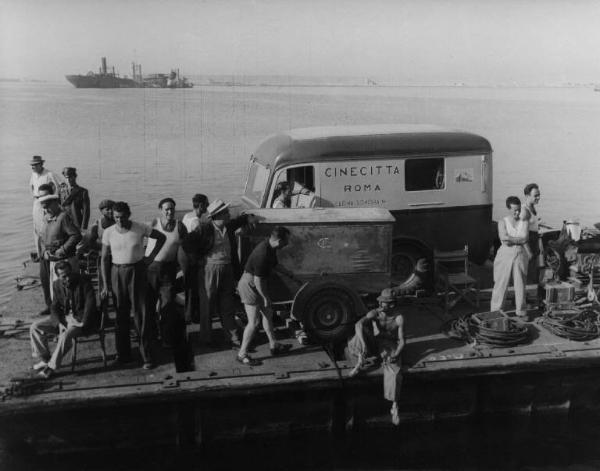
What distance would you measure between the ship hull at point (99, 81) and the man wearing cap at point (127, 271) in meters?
121

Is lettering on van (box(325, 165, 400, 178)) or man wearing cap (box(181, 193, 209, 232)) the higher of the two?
lettering on van (box(325, 165, 400, 178))

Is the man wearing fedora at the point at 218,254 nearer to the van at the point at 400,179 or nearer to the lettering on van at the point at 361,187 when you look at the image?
the van at the point at 400,179

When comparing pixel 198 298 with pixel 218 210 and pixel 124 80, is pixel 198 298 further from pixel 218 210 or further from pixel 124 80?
pixel 124 80

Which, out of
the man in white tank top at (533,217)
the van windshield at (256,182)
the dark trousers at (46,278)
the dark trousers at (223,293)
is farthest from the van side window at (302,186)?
the dark trousers at (46,278)

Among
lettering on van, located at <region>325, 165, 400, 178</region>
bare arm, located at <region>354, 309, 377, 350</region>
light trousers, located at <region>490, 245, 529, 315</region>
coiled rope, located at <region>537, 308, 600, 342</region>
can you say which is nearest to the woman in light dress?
light trousers, located at <region>490, 245, 529, 315</region>

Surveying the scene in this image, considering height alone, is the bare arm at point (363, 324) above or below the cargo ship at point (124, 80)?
below

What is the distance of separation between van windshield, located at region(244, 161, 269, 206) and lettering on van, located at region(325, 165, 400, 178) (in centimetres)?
101

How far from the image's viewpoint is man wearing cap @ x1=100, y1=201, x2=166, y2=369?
8062 millimetres

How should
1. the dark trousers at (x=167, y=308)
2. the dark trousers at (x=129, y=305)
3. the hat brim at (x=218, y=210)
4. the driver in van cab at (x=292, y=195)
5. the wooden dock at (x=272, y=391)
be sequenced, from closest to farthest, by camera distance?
the wooden dock at (x=272, y=391) < the dark trousers at (x=129, y=305) < the dark trousers at (x=167, y=308) < the hat brim at (x=218, y=210) < the driver in van cab at (x=292, y=195)

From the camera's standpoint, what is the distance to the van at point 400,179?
411 inches

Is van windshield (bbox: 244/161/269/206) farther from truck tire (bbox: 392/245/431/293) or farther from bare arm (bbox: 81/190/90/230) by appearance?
bare arm (bbox: 81/190/90/230)

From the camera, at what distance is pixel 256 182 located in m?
11.1

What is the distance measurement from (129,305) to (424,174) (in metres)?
5.10

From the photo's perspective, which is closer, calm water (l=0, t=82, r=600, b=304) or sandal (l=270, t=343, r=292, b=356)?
sandal (l=270, t=343, r=292, b=356)
